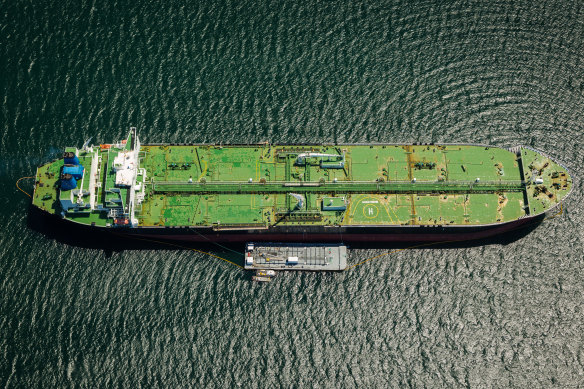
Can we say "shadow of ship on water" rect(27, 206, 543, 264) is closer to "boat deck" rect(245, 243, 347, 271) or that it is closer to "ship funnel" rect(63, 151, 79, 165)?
"boat deck" rect(245, 243, 347, 271)

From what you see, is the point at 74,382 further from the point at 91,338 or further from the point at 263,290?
the point at 263,290

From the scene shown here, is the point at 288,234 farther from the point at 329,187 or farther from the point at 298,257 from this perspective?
the point at 329,187

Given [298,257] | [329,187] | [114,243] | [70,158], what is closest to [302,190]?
[329,187]

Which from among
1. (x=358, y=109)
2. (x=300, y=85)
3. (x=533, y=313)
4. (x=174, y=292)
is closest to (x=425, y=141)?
(x=358, y=109)

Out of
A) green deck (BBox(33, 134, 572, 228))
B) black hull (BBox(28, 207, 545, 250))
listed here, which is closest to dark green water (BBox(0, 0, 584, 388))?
black hull (BBox(28, 207, 545, 250))

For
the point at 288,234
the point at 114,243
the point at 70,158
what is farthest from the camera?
the point at 114,243

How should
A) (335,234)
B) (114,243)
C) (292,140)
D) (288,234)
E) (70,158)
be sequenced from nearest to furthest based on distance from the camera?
(70,158), (288,234), (335,234), (114,243), (292,140)
